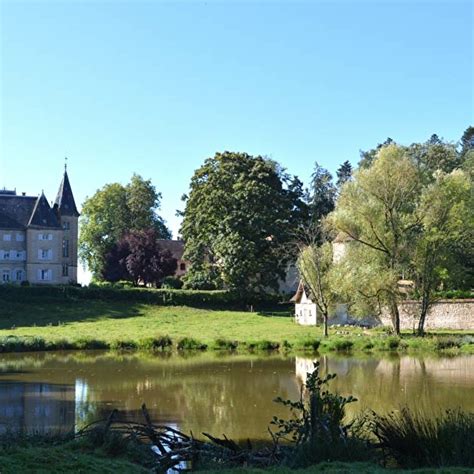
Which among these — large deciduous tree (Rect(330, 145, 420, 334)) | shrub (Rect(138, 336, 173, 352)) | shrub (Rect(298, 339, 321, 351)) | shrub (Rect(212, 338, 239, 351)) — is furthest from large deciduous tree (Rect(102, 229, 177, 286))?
shrub (Rect(298, 339, 321, 351))

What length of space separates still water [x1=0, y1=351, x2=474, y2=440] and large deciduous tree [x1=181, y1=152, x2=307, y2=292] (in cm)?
2379

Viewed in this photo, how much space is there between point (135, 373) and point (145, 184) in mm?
52523

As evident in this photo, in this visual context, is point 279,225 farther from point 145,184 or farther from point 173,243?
point 173,243

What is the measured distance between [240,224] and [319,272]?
1688cm

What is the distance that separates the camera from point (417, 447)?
28.9 feet

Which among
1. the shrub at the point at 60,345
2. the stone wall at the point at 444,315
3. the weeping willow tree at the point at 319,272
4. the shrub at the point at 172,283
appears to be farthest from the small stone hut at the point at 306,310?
the shrub at the point at 60,345

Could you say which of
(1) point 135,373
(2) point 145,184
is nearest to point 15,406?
(1) point 135,373

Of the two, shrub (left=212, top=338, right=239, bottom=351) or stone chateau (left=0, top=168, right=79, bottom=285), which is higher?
stone chateau (left=0, top=168, right=79, bottom=285)

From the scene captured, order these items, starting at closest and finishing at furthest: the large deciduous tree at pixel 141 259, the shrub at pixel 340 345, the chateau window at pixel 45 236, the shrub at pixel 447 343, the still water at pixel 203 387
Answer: the still water at pixel 203 387
the shrub at pixel 340 345
the shrub at pixel 447 343
the chateau window at pixel 45 236
the large deciduous tree at pixel 141 259

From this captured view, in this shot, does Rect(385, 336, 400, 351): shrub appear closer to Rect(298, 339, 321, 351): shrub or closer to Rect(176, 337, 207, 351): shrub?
Rect(298, 339, 321, 351): shrub

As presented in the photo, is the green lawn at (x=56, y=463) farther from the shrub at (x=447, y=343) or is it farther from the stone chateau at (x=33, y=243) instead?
the stone chateau at (x=33, y=243)

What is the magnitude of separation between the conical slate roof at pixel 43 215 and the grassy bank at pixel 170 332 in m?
12.0

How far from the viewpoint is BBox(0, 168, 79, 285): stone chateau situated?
62594 millimetres

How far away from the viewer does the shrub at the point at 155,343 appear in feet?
115
